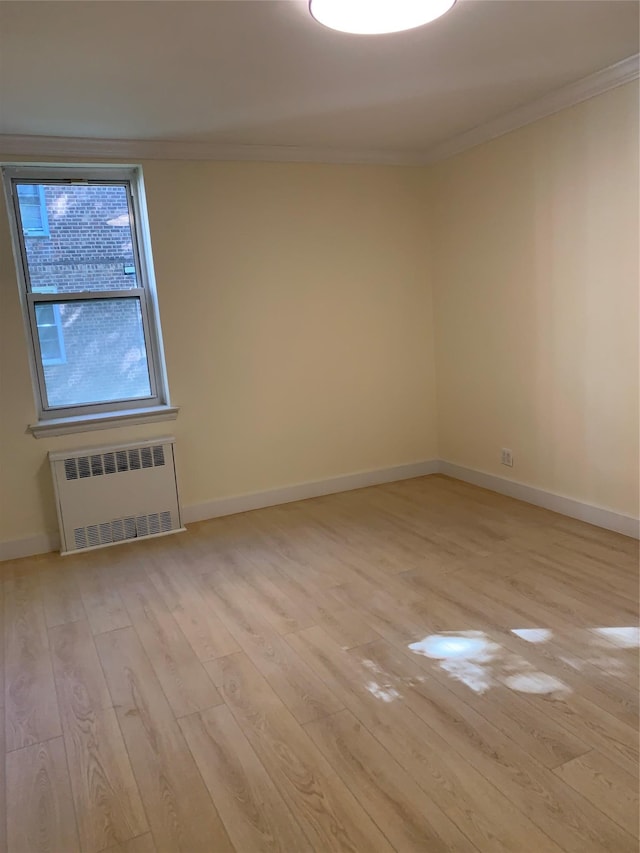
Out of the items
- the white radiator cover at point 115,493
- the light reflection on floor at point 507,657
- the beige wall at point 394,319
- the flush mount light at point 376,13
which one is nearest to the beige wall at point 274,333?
the beige wall at point 394,319

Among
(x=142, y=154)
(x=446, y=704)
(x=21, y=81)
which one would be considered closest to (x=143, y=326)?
(x=142, y=154)

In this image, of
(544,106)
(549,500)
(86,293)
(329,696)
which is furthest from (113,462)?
(544,106)

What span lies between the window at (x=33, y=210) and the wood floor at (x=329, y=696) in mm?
2007

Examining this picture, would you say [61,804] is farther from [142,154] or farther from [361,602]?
[142,154]

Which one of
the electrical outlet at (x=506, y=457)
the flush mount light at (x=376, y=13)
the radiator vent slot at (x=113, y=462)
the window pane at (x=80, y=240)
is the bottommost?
the electrical outlet at (x=506, y=457)

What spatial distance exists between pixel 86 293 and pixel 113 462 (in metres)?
1.08

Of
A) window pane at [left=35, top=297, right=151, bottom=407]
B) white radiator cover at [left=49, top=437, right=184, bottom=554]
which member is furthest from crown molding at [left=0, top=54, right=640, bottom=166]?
white radiator cover at [left=49, top=437, right=184, bottom=554]

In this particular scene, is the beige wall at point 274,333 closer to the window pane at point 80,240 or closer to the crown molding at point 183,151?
the crown molding at point 183,151

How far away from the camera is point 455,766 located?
6.07ft

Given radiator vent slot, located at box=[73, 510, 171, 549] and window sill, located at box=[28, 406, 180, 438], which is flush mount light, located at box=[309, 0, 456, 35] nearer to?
window sill, located at box=[28, 406, 180, 438]

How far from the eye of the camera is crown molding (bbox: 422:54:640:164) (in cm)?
302

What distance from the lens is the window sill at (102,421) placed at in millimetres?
3725

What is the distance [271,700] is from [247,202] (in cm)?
312

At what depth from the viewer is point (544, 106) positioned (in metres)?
3.48
